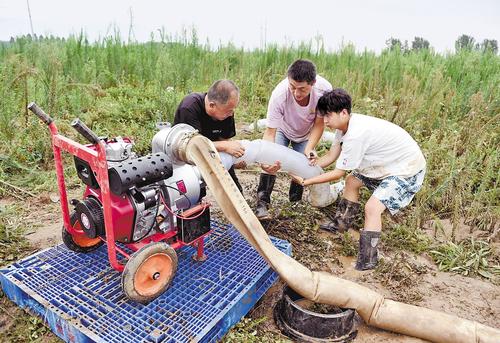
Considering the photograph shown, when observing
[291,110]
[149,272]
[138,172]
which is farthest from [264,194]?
[138,172]

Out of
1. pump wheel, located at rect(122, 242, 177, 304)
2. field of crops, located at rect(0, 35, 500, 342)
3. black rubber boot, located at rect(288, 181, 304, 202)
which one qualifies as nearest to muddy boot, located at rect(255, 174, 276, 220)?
black rubber boot, located at rect(288, 181, 304, 202)

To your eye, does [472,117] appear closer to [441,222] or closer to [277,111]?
[441,222]

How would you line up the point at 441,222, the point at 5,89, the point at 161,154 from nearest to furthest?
the point at 161,154, the point at 441,222, the point at 5,89

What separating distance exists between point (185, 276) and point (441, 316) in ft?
4.87

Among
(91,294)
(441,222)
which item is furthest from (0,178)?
(441,222)

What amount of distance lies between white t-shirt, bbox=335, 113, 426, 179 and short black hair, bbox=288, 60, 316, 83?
440 mm

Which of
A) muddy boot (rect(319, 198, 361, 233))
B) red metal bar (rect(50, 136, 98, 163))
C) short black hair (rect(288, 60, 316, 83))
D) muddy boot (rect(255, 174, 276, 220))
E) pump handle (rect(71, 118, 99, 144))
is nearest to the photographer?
pump handle (rect(71, 118, 99, 144))

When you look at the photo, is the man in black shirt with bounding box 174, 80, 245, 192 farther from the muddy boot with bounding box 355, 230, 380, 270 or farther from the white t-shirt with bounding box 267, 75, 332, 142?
the muddy boot with bounding box 355, 230, 380, 270

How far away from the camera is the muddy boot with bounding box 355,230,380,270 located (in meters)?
2.91

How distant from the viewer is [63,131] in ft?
15.3

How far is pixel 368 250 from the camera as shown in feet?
9.58

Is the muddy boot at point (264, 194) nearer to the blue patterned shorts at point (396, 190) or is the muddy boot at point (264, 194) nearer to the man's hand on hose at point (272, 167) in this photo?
the man's hand on hose at point (272, 167)

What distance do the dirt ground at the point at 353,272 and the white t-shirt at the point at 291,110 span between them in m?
0.68

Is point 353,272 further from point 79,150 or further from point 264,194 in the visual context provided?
point 79,150
